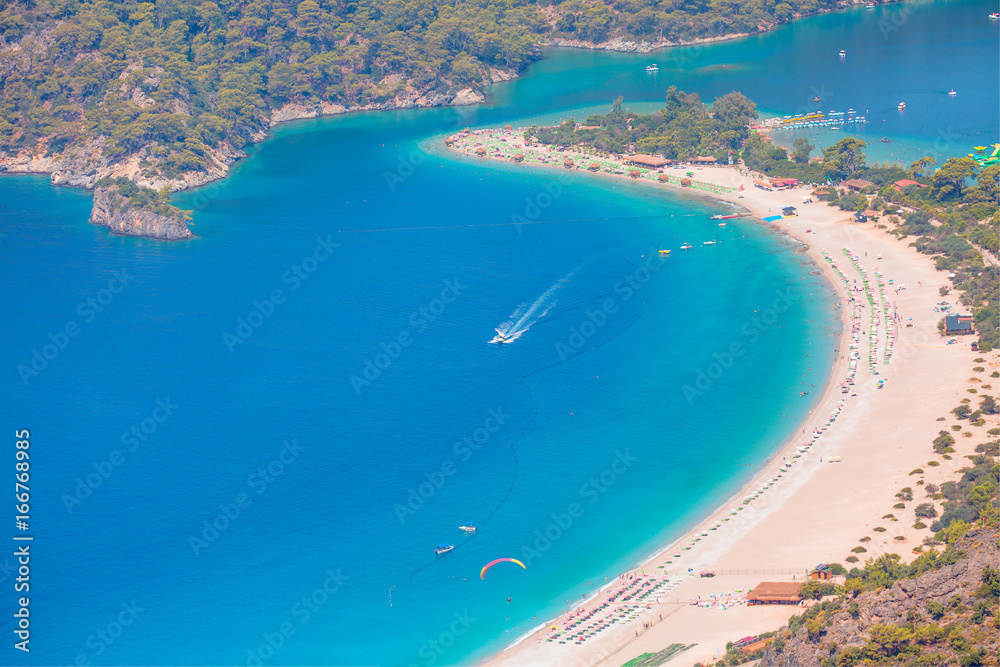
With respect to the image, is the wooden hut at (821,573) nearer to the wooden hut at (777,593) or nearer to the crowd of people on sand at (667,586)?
the wooden hut at (777,593)

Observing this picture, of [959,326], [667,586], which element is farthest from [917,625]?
[959,326]

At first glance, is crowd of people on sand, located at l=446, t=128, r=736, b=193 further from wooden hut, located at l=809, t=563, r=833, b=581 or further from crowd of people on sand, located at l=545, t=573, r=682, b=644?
wooden hut, located at l=809, t=563, r=833, b=581

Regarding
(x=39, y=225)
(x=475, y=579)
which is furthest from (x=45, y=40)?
(x=475, y=579)

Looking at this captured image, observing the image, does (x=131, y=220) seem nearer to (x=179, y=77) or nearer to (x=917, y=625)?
(x=179, y=77)

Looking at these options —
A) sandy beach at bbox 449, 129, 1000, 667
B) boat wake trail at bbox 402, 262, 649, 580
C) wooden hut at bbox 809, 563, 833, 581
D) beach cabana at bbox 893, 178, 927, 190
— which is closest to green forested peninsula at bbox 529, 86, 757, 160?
beach cabana at bbox 893, 178, 927, 190

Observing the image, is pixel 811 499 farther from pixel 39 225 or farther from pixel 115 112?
pixel 115 112

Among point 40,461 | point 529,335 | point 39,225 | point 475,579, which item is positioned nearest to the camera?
point 475,579

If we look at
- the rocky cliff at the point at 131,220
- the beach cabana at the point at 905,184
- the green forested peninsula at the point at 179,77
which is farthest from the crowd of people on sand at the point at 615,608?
the green forested peninsula at the point at 179,77
